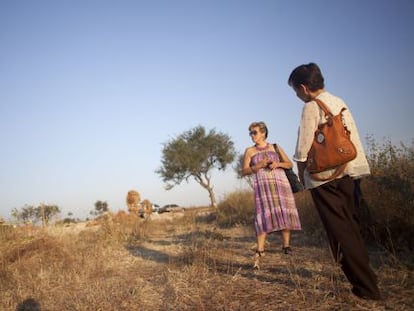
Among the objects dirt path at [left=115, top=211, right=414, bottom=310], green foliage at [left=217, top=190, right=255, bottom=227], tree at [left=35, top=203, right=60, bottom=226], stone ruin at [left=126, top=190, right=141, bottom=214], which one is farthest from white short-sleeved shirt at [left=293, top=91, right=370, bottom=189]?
stone ruin at [left=126, top=190, right=141, bottom=214]

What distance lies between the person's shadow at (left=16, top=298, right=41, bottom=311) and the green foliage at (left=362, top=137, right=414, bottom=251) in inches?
147

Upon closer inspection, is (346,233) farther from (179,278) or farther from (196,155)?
(196,155)

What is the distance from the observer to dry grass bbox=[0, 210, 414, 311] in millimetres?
2572

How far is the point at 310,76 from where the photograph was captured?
2.53 m

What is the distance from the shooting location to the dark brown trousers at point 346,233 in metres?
2.27

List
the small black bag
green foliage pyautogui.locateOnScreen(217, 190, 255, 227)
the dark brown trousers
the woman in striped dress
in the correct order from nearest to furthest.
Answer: the dark brown trousers
the woman in striped dress
the small black bag
green foliage pyautogui.locateOnScreen(217, 190, 255, 227)

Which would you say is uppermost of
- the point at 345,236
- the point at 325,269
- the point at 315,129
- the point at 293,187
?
the point at 315,129

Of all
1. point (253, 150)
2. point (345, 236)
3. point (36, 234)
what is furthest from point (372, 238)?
point (36, 234)

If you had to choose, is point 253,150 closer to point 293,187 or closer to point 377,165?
point 293,187

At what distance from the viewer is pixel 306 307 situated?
234cm

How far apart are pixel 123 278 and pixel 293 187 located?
2446mm

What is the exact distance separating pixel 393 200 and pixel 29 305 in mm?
4255

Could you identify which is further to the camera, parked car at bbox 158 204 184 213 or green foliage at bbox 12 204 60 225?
parked car at bbox 158 204 184 213

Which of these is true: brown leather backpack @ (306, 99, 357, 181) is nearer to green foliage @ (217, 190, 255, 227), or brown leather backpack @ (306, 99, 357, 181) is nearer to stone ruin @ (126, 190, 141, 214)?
green foliage @ (217, 190, 255, 227)
